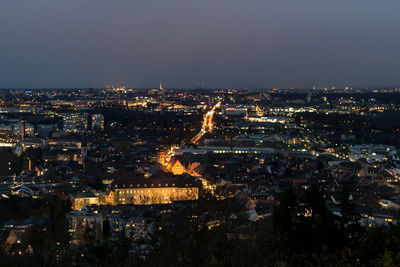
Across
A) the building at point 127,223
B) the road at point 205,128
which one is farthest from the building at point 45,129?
the building at point 127,223

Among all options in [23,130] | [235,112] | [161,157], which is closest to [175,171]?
[161,157]

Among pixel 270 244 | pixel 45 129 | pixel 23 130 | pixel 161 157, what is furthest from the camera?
pixel 45 129

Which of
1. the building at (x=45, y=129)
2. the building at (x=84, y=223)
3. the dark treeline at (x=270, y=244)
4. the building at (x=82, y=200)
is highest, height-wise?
the dark treeline at (x=270, y=244)

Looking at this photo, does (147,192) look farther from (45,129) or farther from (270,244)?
(45,129)

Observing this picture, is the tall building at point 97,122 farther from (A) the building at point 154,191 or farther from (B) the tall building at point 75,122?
(A) the building at point 154,191

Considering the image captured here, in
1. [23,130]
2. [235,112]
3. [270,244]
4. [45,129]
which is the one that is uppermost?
[270,244]

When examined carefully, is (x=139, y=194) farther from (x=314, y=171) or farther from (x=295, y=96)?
(x=295, y=96)

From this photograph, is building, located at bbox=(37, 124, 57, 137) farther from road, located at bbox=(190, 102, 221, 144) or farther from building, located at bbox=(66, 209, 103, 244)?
building, located at bbox=(66, 209, 103, 244)

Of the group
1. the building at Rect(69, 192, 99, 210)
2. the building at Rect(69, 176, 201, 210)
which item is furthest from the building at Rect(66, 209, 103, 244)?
the building at Rect(69, 176, 201, 210)
